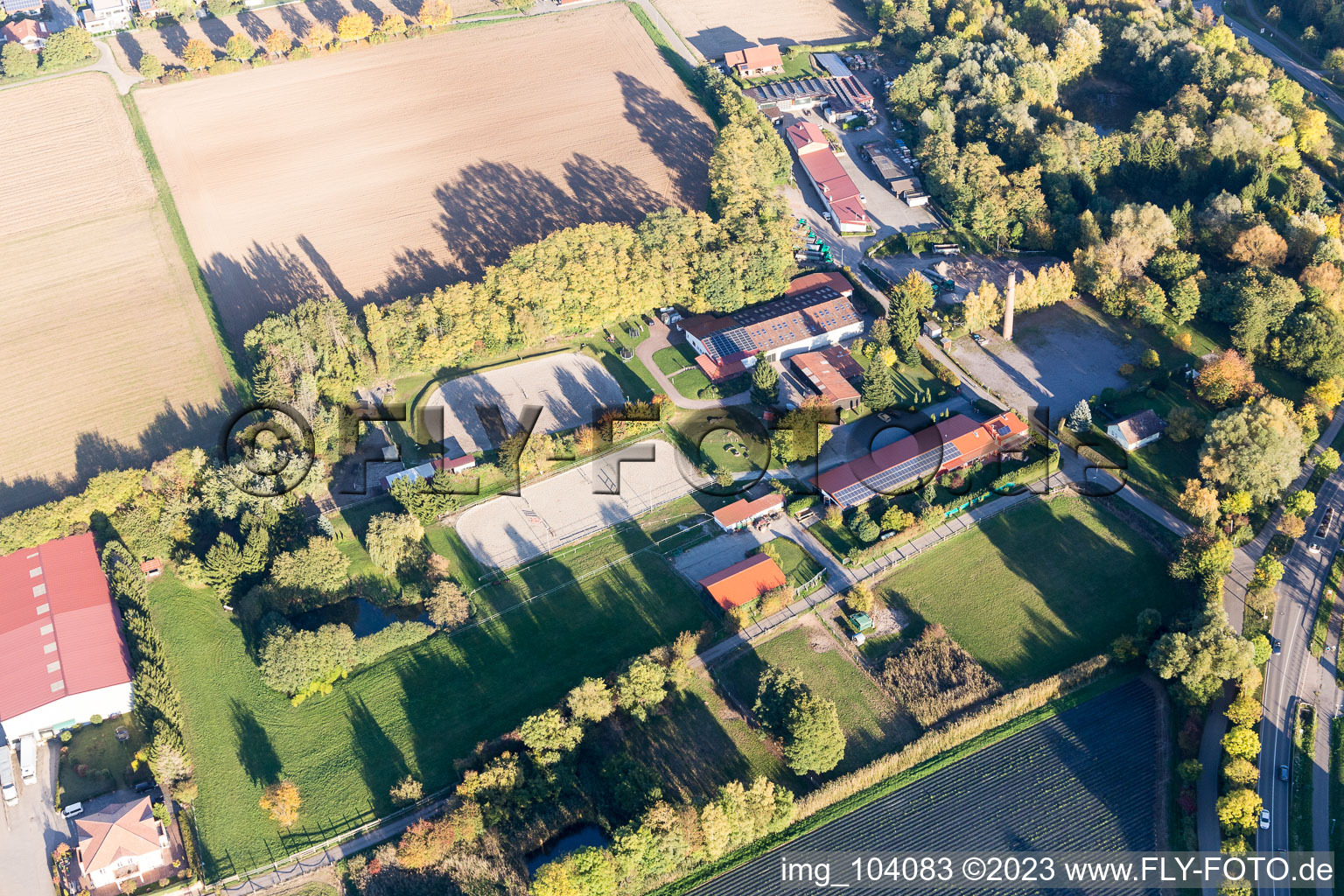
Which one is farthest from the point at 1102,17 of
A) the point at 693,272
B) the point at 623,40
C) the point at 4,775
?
the point at 4,775

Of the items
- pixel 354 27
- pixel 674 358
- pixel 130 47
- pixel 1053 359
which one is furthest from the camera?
pixel 130 47

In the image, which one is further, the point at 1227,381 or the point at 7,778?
the point at 1227,381

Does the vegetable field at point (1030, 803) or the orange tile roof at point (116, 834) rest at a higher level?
the vegetable field at point (1030, 803)

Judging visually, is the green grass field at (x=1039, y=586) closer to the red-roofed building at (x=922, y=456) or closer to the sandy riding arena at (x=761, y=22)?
the red-roofed building at (x=922, y=456)

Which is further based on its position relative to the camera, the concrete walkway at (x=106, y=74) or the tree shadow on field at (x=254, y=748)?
the concrete walkway at (x=106, y=74)

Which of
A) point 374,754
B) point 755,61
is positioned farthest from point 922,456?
point 755,61

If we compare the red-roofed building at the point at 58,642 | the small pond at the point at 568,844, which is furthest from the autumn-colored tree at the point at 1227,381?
the red-roofed building at the point at 58,642

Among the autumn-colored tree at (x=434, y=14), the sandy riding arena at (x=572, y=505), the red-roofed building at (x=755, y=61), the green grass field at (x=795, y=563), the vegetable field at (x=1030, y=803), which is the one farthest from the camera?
the autumn-colored tree at (x=434, y=14)

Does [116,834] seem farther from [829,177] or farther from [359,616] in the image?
[829,177]
